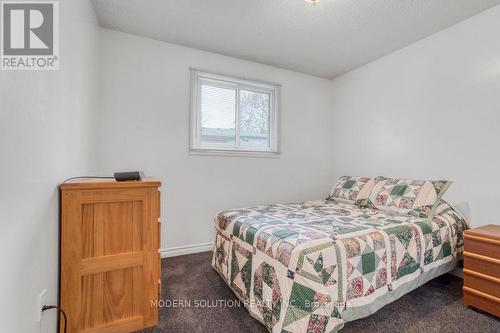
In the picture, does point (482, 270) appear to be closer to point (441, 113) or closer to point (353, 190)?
point (353, 190)

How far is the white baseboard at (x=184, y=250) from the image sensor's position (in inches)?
105

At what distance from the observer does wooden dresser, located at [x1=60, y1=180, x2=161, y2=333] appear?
1276 mm

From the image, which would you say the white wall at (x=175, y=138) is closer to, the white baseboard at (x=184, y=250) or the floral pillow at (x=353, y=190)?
the white baseboard at (x=184, y=250)

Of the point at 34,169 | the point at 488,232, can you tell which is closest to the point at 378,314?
the point at 488,232

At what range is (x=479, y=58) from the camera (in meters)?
2.17

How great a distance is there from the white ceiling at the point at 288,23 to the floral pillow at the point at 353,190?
1620mm

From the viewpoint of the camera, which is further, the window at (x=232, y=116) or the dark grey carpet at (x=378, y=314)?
the window at (x=232, y=116)

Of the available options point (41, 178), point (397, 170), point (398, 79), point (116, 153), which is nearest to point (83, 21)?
point (116, 153)

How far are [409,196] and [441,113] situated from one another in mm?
993

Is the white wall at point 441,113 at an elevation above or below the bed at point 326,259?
above

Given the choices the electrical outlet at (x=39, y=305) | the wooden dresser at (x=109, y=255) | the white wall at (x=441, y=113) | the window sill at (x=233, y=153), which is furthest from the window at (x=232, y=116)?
the electrical outlet at (x=39, y=305)

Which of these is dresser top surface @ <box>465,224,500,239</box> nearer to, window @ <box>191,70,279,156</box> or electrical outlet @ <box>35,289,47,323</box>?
window @ <box>191,70,279,156</box>

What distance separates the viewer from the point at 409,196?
2.24 m

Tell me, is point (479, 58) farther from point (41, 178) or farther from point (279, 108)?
point (41, 178)
